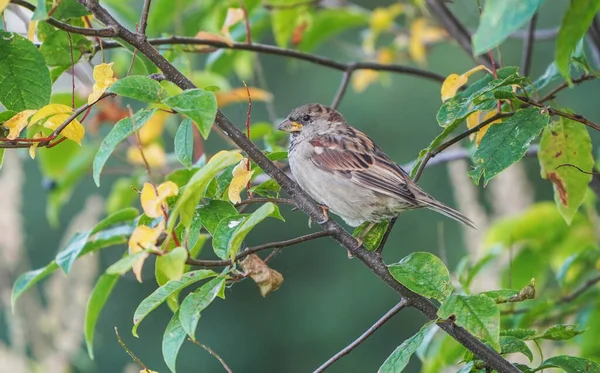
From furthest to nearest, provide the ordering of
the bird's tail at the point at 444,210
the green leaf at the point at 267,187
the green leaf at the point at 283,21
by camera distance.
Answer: the green leaf at the point at 283,21, the bird's tail at the point at 444,210, the green leaf at the point at 267,187

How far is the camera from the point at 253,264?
1498mm

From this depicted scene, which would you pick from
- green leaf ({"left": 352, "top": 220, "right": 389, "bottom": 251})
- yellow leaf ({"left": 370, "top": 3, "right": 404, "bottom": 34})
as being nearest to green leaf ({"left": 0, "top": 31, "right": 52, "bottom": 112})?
green leaf ({"left": 352, "top": 220, "right": 389, "bottom": 251})

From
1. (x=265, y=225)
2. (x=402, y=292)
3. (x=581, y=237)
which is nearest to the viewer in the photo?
(x=402, y=292)

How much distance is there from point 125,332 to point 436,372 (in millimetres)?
7796

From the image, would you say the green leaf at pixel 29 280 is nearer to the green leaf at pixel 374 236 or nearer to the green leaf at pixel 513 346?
the green leaf at pixel 374 236

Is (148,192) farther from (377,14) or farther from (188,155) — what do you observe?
(377,14)

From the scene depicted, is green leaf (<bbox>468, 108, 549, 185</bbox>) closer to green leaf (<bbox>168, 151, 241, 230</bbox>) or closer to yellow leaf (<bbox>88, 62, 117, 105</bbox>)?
green leaf (<bbox>168, 151, 241, 230</bbox>)

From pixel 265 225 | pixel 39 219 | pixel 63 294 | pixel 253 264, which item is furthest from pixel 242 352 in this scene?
pixel 253 264

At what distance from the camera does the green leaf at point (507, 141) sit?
1.46m

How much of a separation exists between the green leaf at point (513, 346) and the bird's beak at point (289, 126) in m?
1.48

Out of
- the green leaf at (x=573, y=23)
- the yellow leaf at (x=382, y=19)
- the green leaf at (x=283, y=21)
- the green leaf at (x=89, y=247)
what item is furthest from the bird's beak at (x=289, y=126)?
the green leaf at (x=573, y=23)

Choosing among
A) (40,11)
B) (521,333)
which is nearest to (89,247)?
(40,11)

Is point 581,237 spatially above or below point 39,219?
below

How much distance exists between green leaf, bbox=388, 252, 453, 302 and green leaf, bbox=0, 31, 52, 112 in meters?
0.73
